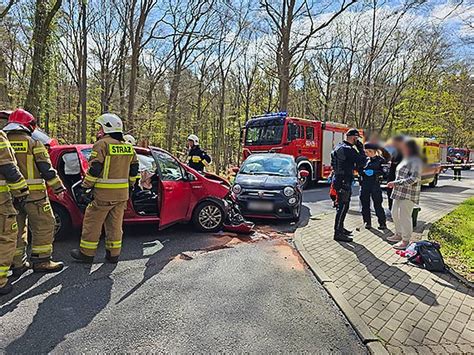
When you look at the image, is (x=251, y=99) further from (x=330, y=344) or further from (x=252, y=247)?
(x=330, y=344)

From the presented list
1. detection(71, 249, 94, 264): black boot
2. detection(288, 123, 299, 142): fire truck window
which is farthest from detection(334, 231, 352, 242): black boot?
detection(288, 123, 299, 142): fire truck window

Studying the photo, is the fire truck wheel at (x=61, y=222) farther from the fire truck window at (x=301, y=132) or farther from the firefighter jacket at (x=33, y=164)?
the fire truck window at (x=301, y=132)

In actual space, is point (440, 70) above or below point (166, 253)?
above

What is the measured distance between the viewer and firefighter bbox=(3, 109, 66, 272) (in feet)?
13.5

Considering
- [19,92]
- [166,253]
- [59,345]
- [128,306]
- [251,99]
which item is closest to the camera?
[59,345]

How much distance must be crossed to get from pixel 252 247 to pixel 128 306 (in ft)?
8.58

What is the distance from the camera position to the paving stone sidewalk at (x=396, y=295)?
3107 mm

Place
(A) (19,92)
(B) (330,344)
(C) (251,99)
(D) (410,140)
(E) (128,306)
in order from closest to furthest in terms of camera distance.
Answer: (D) (410,140) → (B) (330,344) → (E) (128,306) → (A) (19,92) → (C) (251,99)

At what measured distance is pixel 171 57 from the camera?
2641 cm

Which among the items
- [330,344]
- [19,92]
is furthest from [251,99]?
[330,344]

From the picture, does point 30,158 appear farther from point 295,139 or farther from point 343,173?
point 295,139

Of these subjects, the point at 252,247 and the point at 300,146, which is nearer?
the point at 252,247

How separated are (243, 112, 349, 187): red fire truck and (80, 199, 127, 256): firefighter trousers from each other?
349 inches

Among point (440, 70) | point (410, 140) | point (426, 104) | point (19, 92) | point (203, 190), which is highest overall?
point (19, 92)
